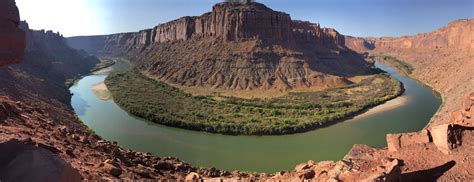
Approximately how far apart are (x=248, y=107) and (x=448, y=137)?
3892cm

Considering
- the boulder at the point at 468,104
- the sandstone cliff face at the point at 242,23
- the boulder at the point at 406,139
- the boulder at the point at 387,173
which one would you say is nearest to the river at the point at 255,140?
the boulder at the point at 468,104

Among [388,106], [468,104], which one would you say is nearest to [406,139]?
[468,104]

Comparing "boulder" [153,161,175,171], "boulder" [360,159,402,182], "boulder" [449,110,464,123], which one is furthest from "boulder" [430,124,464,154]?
"boulder" [153,161,175,171]

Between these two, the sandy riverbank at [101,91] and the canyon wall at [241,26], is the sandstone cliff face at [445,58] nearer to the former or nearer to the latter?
the canyon wall at [241,26]

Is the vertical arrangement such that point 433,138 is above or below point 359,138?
above

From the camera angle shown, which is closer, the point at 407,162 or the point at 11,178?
the point at 11,178

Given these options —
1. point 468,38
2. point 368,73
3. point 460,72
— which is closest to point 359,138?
point 460,72

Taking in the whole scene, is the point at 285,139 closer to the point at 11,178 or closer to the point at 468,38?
the point at 11,178

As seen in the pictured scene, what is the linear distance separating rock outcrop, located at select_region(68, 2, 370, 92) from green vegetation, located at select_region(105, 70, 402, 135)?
20.9 ft

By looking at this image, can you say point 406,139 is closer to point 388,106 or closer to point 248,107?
point 248,107

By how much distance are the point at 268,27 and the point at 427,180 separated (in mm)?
70123

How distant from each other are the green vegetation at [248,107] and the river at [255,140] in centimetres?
120

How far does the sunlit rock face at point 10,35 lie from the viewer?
11.5 m

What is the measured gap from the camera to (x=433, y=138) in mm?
13789
